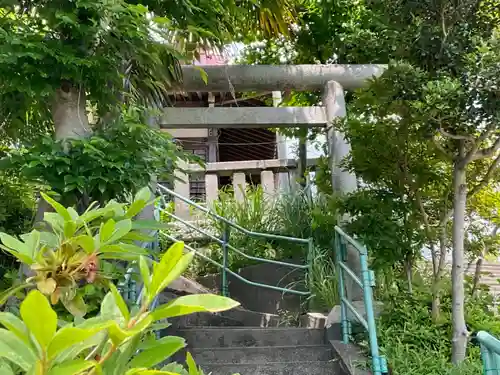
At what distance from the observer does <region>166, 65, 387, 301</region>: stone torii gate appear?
411cm

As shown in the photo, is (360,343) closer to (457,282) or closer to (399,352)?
(399,352)

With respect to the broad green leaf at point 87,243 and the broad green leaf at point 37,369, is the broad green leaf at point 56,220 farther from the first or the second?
the broad green leaf at point 37,369

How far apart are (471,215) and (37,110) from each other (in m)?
3.14

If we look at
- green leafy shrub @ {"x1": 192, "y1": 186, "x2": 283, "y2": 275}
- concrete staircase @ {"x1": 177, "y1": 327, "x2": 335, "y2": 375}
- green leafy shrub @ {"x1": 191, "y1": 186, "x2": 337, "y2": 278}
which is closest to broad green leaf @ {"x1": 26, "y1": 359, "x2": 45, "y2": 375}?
concrete staircase @ {"x1": 177, "y1": 327, "x2": 335, "y2": 375}

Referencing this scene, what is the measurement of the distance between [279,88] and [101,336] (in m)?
3.93

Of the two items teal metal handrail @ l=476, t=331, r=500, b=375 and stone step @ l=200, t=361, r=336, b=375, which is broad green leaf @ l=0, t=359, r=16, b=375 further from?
stone step @ l=200, t=361, r=336, b=375

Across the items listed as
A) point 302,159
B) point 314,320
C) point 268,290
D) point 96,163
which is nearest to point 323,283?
point 314,320

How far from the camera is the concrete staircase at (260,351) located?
2867 mm

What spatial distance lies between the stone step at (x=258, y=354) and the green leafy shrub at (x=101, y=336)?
250 centimetres

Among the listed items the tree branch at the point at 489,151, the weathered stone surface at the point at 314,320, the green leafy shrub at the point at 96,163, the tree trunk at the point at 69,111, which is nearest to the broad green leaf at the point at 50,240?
the green leafy shrub at the point at 96,163

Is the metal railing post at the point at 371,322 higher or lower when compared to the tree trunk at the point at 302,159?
lower

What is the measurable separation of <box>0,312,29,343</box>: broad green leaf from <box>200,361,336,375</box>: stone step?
2469 mm

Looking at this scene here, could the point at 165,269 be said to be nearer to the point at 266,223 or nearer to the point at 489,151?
the point at 489,151

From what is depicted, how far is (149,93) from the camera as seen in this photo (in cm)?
284
